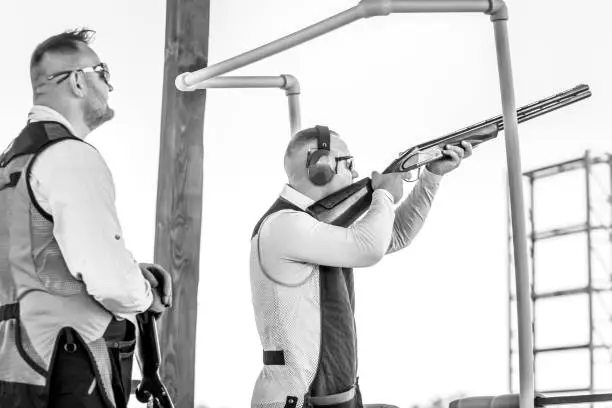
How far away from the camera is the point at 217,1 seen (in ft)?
26.9

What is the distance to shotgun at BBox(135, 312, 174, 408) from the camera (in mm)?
3193

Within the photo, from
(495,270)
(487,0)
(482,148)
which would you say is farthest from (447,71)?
(487,0)

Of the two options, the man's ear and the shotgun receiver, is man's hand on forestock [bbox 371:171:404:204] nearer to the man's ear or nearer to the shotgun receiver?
the shotgun receiver

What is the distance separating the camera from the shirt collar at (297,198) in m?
3.81

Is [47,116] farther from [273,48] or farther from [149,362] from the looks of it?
[273,48]

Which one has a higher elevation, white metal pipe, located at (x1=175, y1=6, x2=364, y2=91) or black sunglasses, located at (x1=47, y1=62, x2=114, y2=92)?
white metal pipe, located at (x1=175, y1=6, x2=364, y2=91)

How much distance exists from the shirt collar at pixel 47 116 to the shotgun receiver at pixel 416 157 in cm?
98

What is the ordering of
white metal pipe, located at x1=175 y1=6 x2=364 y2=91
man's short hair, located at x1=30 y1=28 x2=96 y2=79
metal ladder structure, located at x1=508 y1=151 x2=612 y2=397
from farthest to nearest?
1. metal ladder structure, located at x1=508 y1=151 x2=612 y2=397
2. white metal pipe, located at x1=175 y1=6 x2=364 y2=91
3. man's short hair, located at x1=30 y1=28 x2=96 y2=79

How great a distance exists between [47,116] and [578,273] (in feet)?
51.2

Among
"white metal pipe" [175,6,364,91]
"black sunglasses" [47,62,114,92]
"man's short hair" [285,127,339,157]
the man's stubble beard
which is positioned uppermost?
"white metal pipe" [175,6,364,91]

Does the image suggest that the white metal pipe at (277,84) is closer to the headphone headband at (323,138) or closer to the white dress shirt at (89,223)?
the headphone headband at (323,138)

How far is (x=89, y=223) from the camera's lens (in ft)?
9.31

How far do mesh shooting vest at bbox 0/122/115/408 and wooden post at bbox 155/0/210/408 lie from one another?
2137 millimetres

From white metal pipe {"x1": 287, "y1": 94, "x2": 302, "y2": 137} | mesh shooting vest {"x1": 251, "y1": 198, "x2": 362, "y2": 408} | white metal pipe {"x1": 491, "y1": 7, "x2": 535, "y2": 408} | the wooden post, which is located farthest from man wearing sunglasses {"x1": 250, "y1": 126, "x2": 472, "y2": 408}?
the wooden post
